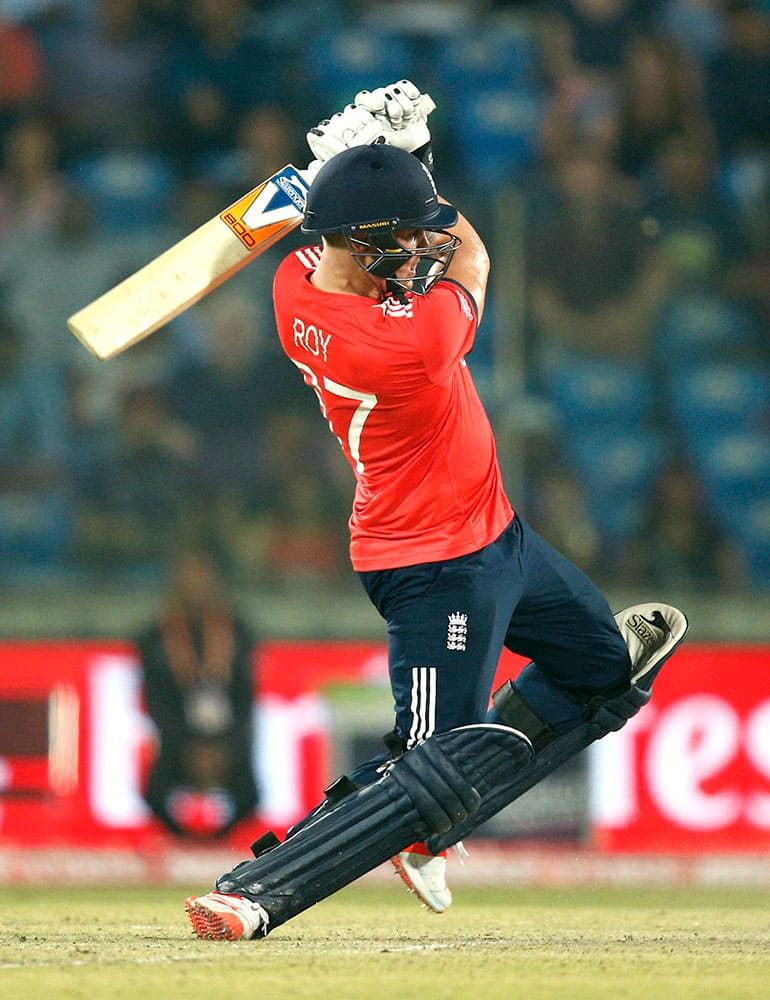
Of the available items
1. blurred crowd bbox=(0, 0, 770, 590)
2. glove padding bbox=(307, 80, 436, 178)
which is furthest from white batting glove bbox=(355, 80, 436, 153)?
blurred crowd bbox=(0, 0, 770, 590)

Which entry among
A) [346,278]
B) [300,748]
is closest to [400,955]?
[346,278]

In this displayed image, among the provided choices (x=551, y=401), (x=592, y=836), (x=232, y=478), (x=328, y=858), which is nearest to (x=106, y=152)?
(x=232, y=478)

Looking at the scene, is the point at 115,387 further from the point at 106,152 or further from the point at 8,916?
the point at 8,916

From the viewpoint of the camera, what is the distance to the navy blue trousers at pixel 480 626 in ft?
13.0

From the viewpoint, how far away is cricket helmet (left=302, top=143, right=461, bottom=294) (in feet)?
12.7

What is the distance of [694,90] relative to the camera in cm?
845

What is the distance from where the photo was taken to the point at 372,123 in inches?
162

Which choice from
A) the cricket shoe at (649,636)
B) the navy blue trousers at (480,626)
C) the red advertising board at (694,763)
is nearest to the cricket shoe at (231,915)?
the navy blue trousers at (480,626)

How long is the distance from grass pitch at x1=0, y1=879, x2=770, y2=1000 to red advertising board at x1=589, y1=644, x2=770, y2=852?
179cm

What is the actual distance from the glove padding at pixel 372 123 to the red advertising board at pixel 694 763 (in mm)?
3504

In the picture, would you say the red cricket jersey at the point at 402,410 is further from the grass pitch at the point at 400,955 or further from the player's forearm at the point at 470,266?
the grass pitch at the point at 400,955

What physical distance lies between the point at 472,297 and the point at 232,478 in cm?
338

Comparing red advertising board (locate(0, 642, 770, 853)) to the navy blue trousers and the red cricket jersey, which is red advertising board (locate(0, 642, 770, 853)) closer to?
the navy blue trousers

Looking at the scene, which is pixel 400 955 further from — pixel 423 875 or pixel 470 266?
pixel 470 266
